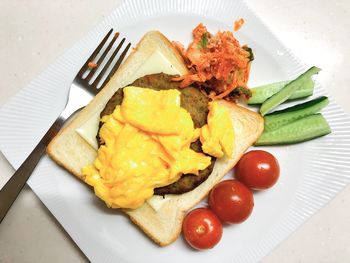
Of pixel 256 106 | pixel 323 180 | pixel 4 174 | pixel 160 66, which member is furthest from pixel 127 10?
pixel 323 180

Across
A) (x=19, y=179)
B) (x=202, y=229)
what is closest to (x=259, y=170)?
(x=202, y=229)

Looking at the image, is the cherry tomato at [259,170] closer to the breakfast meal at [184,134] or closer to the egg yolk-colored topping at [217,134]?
the breakfast meal at [184,134]

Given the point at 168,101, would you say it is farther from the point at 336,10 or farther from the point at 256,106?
the point at 336,10

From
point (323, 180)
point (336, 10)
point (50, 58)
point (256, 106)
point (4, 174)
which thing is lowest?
point (323, 180)

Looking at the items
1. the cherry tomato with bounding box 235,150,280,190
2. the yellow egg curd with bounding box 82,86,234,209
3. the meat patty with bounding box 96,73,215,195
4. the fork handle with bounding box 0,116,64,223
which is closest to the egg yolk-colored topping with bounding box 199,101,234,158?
the yellow egg curd with bounding box 82,86,234,209

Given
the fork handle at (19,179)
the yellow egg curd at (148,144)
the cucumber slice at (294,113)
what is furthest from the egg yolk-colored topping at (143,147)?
the cucumber slice at (294,113)
